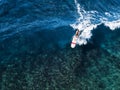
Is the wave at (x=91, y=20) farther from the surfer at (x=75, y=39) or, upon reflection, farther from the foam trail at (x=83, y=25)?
the surfer at (x=75, y=39)

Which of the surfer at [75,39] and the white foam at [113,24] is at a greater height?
the white foam at [113,24]

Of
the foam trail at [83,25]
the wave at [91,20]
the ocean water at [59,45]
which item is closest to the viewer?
the ocean water at [59,45]

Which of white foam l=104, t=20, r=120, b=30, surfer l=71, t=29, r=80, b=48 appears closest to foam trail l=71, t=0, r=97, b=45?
surfer l=71, t=29, r=80, b=48

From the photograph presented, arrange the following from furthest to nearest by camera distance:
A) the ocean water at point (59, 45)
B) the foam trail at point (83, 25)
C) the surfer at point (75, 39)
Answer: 1. the foam trail at point (83, 25)
2. the surfer at point (75, 39)
3. the ocean water at point (59, 45)

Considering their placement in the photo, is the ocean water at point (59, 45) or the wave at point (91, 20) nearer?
the ocean water at point (59, 45)

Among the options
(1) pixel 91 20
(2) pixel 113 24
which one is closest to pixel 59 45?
(1) pixel 91 20

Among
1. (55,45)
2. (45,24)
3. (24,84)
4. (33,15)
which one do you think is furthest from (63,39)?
(24,84)

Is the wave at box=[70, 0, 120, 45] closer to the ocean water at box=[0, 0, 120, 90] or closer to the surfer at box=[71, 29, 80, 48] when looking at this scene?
the ocean water at box=[0, 0, 120, 90]

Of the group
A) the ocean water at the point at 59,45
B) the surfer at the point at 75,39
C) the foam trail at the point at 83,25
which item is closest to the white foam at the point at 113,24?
the ocean water at the point at 59,45
